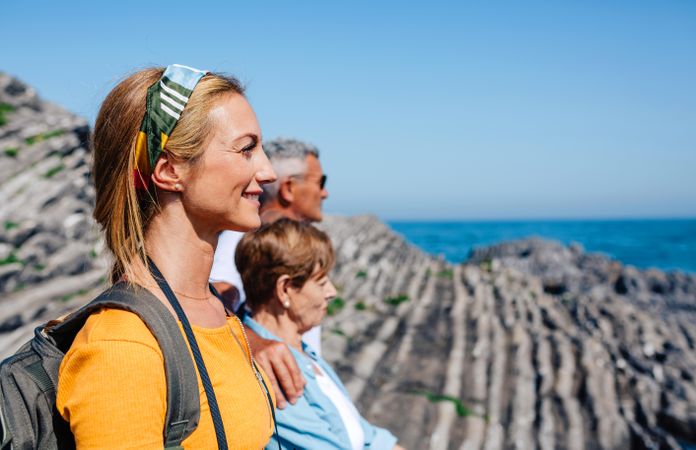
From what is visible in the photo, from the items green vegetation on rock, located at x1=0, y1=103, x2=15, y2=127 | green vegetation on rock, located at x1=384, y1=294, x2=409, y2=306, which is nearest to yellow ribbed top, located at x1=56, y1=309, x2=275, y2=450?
green vegetation on rock, located at x1=384, y1=294, x2=409, y2=306

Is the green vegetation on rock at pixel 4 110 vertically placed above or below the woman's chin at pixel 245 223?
above

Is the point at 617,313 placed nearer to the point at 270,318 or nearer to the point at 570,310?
the point at 570,310

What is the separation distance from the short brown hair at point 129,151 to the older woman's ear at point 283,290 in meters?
1.18

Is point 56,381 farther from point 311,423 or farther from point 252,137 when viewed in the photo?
point 311,423

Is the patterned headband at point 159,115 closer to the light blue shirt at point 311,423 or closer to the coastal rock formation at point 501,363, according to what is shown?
the light blue shirt at point 311,423

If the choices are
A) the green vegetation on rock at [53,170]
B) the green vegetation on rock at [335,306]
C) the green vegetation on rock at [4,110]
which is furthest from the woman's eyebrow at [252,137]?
the green vegetation on rock at [4,110]

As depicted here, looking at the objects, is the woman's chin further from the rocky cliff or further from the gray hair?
the rocky cliff

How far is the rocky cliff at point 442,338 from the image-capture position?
732 centimetres

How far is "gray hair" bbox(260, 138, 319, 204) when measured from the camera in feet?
13.5

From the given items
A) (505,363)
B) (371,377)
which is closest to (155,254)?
(371,377)

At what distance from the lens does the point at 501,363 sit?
921 centimetres

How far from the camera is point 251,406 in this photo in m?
1.69

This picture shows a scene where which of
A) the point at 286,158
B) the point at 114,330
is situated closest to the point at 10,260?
the point at 286,158

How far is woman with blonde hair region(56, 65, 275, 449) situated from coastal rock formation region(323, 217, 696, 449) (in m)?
5.28
